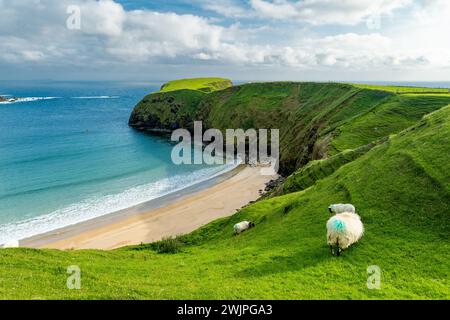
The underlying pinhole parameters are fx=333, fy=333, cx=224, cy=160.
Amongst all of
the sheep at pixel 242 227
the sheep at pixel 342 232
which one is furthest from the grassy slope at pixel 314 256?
the sheep at pixel 242 227

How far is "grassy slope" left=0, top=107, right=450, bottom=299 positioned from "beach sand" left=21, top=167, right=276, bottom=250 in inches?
840

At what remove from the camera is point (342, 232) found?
63.2 feet

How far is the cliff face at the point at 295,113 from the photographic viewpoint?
65.3 meters

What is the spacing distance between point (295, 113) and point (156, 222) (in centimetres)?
7163

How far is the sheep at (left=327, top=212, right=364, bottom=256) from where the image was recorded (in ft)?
63.0

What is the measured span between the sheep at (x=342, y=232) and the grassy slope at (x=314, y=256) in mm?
593

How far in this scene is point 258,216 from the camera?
36.0 m

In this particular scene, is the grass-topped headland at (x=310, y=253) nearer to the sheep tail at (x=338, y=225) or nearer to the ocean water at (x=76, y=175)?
the sheep tail at (x=338, y=225)
